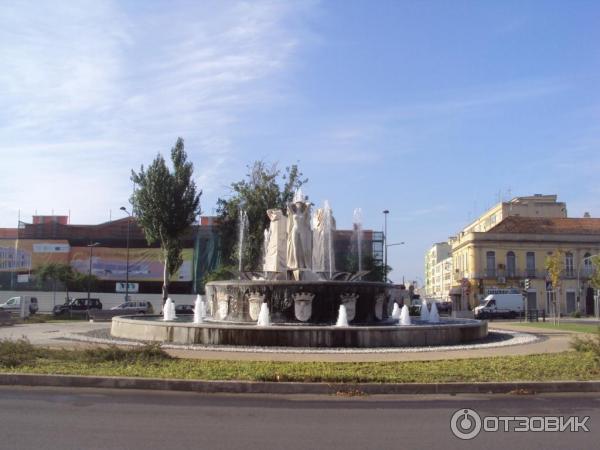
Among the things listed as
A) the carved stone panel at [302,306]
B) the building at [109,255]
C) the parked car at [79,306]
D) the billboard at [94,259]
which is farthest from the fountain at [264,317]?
the billboard at [94,259]

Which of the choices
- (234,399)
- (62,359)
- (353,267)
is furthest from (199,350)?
(353,267)

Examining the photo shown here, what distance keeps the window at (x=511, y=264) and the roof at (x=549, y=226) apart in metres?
2.78

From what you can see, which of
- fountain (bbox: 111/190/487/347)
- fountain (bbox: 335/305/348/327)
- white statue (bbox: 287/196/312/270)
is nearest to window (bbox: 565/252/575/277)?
fountain (bbox: 111/190/487/347)

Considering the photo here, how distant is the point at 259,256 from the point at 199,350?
32685 millimetres

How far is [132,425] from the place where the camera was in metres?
7.36

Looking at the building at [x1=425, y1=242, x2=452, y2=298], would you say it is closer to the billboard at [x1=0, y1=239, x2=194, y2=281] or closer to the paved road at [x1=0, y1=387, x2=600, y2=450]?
the billboard at [x1=0, y1=239, x2=194, y2=281]

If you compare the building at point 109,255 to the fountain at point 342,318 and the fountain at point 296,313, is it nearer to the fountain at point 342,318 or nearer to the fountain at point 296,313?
the fountain at point 296,313

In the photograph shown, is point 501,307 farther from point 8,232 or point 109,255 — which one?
point 8,232

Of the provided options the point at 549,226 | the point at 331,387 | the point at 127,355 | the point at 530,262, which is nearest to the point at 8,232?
the point at 530,262

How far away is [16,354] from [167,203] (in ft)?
108

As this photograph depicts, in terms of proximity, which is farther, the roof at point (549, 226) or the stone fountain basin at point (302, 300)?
the roof at point (549, 226)

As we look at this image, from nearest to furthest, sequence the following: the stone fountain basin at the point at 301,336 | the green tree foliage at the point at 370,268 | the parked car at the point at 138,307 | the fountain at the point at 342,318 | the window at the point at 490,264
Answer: the stone fountain basin at the point at 301,336, the fountain at the point at 342,318, the parked car at the point at 138,307, the green tree foliage at the point at 370,268, the window at the point at 490,264

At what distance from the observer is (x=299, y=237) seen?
2325 cm

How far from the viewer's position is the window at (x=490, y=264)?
225 ft
